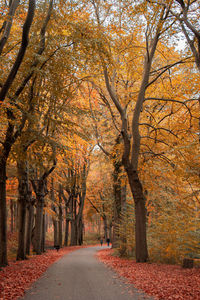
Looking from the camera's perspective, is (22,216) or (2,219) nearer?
(2,219)

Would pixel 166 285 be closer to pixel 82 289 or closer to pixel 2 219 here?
pixel 82 289

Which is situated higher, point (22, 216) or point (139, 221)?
point (22, 216)

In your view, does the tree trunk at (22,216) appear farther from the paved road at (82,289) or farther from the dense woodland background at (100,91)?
the paved road at (82,289)

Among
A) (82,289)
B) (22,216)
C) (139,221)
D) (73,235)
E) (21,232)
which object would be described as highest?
A: (22,216)

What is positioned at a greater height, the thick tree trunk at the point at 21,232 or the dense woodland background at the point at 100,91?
the dense woodland background at the point at 100,91

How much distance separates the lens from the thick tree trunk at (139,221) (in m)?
11.9

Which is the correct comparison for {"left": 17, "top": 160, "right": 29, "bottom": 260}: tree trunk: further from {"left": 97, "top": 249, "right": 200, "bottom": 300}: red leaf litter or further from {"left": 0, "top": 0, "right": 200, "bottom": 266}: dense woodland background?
{"left": 97, "top": 249, "right": 200, "bottom": 300}: red leaf litter

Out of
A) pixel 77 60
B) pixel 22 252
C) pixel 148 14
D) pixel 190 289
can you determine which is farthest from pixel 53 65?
pixel 22 252

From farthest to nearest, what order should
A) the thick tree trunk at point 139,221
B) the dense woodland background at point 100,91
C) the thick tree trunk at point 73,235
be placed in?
the thick tree trunk at point 73,235
the thick tree trunk at point 139,221
the dense woodland background at point 100,91

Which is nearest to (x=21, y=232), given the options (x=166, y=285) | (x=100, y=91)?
(x=166, y=285)

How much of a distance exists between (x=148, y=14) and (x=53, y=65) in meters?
4.21

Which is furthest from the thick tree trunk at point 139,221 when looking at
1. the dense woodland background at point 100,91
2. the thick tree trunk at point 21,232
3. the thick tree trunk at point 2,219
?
the thick tree trunk at point 21,232

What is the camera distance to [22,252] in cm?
1391

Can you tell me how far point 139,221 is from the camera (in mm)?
12125
